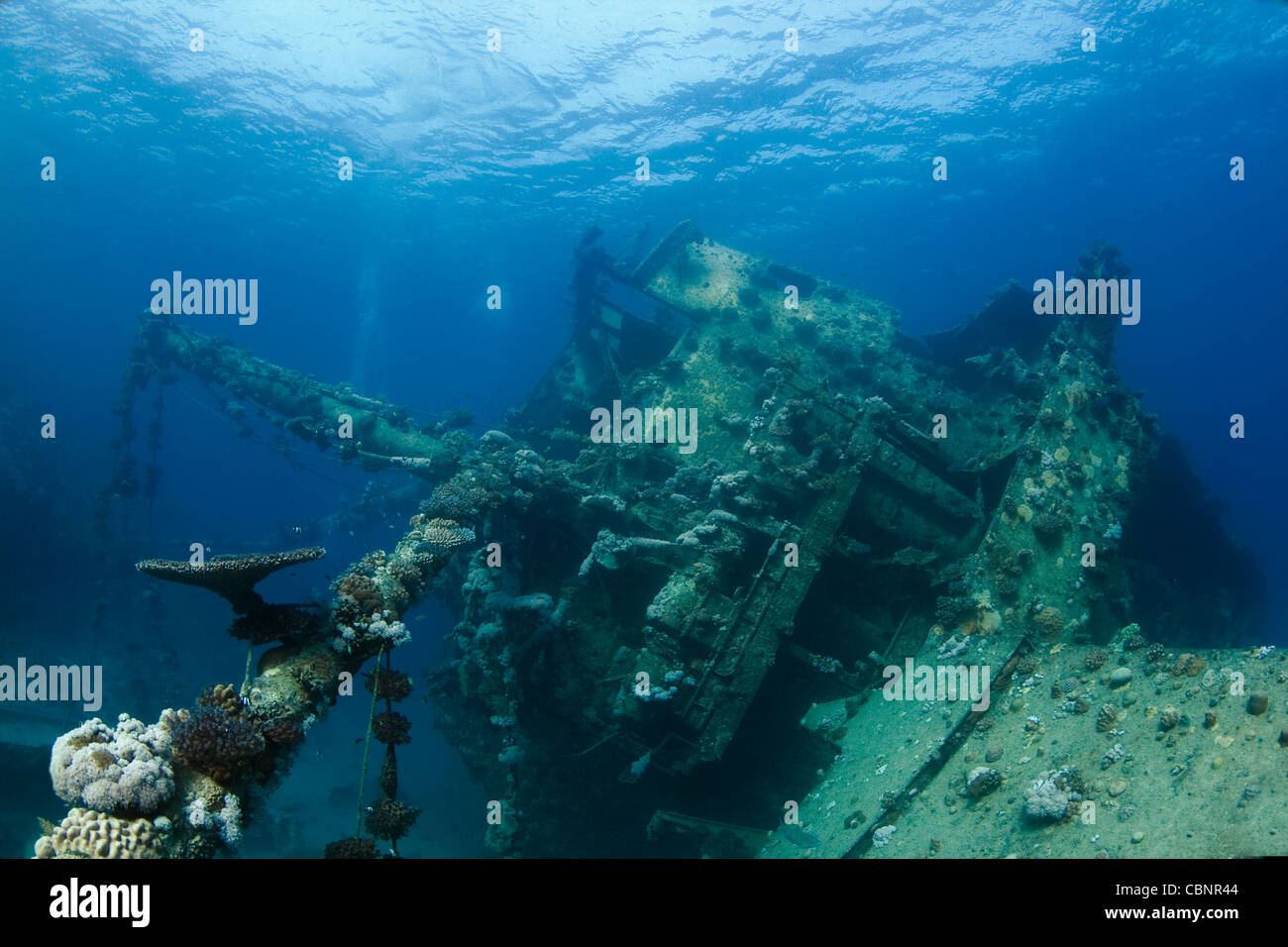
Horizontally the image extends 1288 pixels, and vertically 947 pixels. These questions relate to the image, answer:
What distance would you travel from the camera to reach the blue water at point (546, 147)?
2753 centimetres

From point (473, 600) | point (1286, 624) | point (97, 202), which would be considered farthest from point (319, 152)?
point (1286, 624)

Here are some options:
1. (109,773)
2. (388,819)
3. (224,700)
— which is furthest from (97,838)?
(388,819)

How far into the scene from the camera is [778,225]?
51156mm

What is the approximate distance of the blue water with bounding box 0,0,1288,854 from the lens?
27531 millimetres

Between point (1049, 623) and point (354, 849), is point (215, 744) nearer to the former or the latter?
point (354, 849)

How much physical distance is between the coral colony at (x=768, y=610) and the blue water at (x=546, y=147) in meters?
5.82

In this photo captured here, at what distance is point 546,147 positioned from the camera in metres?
37.8

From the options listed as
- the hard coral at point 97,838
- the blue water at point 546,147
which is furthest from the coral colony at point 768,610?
the blue water at point 546,147

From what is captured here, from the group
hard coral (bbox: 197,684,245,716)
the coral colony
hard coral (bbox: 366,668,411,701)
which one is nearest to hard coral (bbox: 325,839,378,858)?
the coral colony

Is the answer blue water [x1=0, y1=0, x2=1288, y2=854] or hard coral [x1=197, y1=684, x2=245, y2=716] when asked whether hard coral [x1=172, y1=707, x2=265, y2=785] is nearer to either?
hard coral [x1=197, y1=684, x2=245, y2=716]

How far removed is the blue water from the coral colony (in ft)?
19.1

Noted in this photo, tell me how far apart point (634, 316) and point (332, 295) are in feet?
352

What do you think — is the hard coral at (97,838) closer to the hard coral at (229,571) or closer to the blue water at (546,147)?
the hard coral at (229,571)
